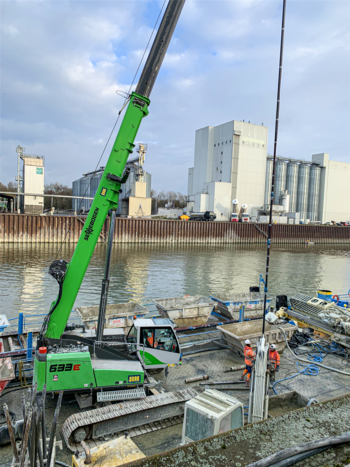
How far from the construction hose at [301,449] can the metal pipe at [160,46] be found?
7520mm

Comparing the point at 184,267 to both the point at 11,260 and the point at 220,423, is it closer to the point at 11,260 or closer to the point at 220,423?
the point at 11,260

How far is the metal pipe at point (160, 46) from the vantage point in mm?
7754

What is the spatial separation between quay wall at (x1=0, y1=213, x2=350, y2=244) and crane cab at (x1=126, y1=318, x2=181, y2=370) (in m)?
25.1

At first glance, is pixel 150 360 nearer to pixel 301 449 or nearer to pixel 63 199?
pixel 301 449

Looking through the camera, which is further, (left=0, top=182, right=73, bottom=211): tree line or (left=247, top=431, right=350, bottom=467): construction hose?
(left=0, top=182, right=73, bottom=211): tree line

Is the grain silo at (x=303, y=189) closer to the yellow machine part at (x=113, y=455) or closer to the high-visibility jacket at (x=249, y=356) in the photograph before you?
the high-visibility jacket at (x=249, y=356)

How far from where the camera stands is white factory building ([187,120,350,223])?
69.1 metres

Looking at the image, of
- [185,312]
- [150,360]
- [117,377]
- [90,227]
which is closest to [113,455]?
[117,377]

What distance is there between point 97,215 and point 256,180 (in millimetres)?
68421

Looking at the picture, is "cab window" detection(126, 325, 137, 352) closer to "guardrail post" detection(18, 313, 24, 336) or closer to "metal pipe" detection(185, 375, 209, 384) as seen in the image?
"metal pipe" detection(185, 375, 209, 384)

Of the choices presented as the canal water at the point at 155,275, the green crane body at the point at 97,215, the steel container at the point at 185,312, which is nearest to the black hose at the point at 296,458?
the green crane body at the point at 97,215

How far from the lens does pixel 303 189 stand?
82.4 m

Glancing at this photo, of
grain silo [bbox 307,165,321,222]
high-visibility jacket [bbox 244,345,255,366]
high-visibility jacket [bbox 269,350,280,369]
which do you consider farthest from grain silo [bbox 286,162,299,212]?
high-visibility jacket [bbox 244,345,255,366]

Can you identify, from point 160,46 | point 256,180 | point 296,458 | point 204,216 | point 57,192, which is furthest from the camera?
point 57,192
